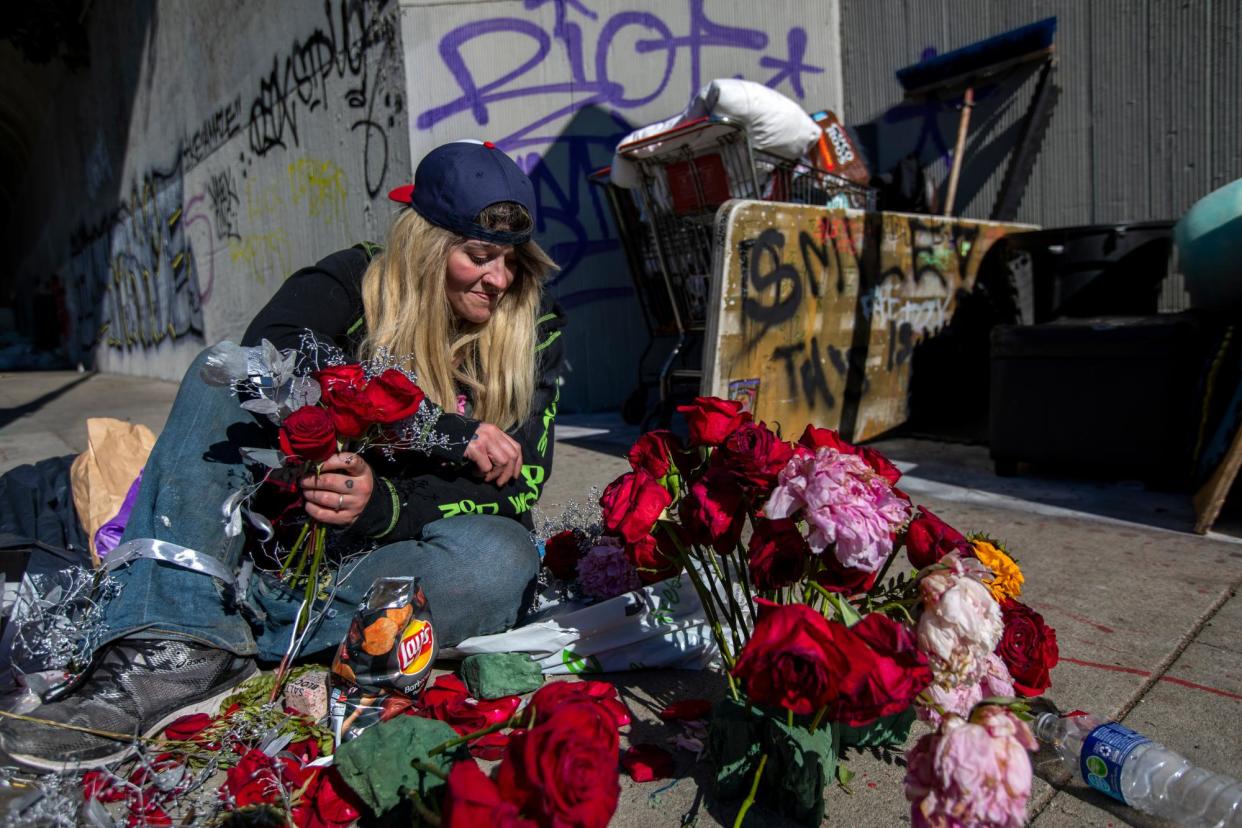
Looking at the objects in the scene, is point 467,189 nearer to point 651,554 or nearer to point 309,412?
point 309,412

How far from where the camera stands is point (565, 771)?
2.97 ft

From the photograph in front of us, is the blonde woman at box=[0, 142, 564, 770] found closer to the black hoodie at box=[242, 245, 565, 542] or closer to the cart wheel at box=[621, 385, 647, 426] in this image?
the black hoodie at box=[242, 245, 565, 542]

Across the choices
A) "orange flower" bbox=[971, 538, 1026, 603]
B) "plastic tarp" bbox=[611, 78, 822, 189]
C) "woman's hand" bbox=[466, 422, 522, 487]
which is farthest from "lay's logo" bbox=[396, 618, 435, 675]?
"plastic tarp" bbox=[611, 78, 822, 189]

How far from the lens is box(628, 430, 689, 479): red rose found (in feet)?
4.62

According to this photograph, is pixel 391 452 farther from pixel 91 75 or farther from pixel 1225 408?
pixel 91 75

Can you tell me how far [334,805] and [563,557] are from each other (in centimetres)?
97

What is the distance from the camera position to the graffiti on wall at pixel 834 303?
365 cm

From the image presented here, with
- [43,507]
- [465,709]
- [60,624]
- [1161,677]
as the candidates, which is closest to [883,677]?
[465,709]

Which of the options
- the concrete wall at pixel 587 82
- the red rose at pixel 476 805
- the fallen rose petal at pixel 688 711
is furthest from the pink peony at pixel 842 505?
the concrete wall at pixel 587 82

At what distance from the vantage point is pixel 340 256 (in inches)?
85.1

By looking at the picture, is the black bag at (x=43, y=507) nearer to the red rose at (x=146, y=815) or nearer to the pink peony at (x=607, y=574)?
the red rose at (x=146, y=815)

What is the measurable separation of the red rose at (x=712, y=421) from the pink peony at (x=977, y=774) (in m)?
0.55

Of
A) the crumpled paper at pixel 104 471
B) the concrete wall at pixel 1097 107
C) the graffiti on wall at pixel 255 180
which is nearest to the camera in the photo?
the crumpled paper at pixel 104 471

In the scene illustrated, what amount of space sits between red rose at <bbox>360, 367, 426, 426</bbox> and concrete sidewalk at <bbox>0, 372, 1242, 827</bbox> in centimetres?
79
